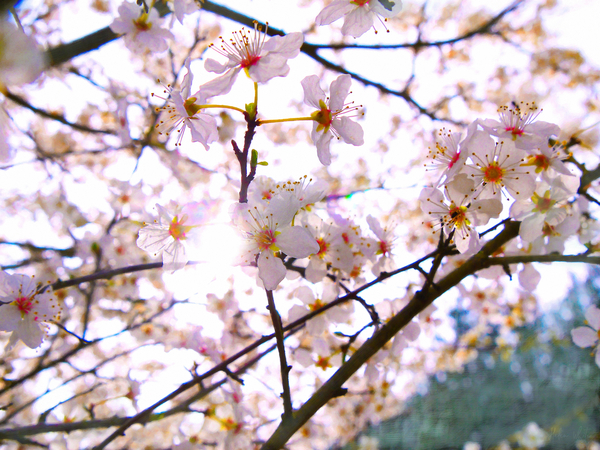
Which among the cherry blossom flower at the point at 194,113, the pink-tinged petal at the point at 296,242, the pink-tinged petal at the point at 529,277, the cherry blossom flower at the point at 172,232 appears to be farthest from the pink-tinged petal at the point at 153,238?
the pink-tinged petal at the point at 529,277

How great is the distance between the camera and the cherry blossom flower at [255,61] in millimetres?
940

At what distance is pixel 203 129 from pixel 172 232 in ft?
1.16

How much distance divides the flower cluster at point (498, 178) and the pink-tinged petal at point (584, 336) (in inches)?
29.4

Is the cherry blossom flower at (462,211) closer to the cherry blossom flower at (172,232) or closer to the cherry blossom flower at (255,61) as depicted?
the cherry blossom flower at (255,61)

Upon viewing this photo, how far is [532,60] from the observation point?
3.92 m

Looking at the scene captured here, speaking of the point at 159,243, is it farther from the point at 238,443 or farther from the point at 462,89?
the point at 462,89

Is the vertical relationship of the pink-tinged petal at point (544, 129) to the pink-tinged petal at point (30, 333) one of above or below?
above

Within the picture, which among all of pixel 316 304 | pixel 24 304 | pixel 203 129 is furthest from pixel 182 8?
pixel 316 304

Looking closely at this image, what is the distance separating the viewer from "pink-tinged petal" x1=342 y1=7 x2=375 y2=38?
1086mm

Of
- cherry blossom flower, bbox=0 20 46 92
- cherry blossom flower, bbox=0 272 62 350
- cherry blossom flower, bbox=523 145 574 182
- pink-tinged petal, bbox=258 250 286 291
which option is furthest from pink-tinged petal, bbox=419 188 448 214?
cherry blossom flower, bbox=0 272 62 350

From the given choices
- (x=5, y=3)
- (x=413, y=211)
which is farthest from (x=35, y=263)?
(x=413, y=211)

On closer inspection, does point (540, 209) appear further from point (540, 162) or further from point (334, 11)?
point (334, 11)

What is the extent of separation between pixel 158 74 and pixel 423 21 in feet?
8.05

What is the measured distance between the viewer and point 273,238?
938 mm
